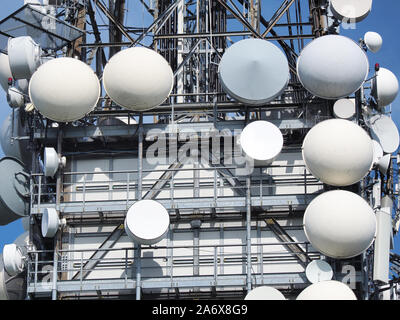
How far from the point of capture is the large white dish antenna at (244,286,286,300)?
30.4 metres

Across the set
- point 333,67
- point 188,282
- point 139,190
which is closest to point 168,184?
point 139,190

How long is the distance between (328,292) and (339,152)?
182 inches

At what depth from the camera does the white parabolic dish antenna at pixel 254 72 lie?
33.5m

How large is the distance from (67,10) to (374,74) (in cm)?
1186

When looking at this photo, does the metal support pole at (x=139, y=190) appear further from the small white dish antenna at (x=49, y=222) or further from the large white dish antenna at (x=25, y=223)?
the large white dish antenna at (x=25, y=223)

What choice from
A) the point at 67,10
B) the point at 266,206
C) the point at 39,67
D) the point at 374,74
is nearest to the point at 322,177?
the point at 266,206

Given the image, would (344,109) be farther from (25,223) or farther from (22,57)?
(25,223)

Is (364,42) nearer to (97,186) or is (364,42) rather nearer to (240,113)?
(240,113)

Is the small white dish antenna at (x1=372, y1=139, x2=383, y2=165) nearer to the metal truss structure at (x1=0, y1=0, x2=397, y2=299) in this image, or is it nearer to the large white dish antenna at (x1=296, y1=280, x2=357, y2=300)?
the metal truss structure at (x1=0, y1=0, x2=397, y2=299)

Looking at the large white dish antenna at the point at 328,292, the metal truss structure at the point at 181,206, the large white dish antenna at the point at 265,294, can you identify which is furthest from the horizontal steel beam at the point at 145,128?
the large white dish antenna at the point at 328,292

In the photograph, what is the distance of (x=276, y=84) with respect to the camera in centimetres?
3362

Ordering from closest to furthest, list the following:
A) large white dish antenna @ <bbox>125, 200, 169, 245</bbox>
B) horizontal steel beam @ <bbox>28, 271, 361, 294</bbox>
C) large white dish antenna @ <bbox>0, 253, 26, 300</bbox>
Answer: large white dish antenna @ <bbox>125, 200, 169, 245</bbox> < horizontal steel beam @ <bbox>28, 271, 361, 294</bbox> < large white dish antenna @ <bbox>0, 253, 26, 300</bbox>

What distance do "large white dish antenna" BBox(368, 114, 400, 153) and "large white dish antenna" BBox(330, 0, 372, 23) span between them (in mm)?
3701

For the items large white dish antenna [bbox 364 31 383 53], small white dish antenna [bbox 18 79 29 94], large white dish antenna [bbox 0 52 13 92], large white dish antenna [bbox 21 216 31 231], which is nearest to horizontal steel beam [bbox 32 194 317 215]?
large white dish antenna [bbox 21 216 31 231]
